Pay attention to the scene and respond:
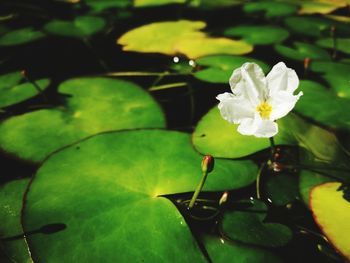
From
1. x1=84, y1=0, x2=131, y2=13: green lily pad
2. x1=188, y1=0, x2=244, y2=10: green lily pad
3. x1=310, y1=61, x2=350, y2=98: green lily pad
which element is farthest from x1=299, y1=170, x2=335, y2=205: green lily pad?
x1=84, y1=0, x2=131, y2=13: green lily pad

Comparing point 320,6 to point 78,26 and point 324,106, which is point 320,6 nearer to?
point 324,106

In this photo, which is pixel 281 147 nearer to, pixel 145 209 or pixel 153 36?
pixel 145 209

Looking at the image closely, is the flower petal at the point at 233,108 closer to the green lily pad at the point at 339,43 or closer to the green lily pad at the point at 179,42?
the green lily pad at the point at 179,42

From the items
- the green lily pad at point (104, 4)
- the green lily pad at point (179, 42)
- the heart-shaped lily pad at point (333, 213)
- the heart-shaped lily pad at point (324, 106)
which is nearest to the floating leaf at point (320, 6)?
the green lily pad at point (179, 42)

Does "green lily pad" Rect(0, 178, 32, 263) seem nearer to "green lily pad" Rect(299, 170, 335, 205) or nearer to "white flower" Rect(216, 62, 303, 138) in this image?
"white flower" Rect(216, 62, 303, 138)

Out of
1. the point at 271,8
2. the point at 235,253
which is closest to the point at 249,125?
the point at 235,253
